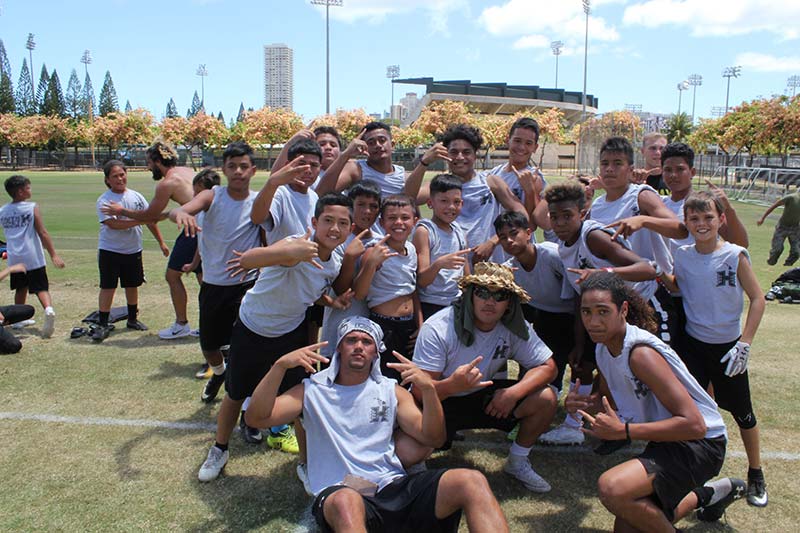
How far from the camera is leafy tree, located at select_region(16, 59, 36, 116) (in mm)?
92375

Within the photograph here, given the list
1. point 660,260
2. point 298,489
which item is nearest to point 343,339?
point 298,489

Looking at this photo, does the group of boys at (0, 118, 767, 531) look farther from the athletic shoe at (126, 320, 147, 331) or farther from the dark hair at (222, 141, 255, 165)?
the athletic shoe at (126, 320, 147, 331)

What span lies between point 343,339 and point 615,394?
1.65 m

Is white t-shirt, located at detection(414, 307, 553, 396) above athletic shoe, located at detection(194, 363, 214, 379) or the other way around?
above

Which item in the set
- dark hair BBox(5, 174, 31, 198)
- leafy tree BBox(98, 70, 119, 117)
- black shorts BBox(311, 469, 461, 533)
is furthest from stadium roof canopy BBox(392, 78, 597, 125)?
black shorts BBox(311, 469, 461, 533)

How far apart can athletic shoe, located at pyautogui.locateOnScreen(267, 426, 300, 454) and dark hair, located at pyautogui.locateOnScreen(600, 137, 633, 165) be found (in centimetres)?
323

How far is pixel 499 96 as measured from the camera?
328 feet

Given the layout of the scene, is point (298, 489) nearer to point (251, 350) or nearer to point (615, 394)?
point (251, 350)

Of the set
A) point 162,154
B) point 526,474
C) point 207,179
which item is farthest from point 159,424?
point 526,474

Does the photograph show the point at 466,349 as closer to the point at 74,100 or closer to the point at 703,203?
the point at 703,203

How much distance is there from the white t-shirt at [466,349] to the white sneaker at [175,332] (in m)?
4.38

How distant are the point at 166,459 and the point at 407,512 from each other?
2.16m

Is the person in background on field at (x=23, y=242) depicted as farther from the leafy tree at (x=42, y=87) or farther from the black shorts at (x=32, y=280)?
the leafy tree at (x=42, y=87)

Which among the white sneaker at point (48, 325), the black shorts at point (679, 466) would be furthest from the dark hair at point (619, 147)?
the white sneaker at point (48, 325)
